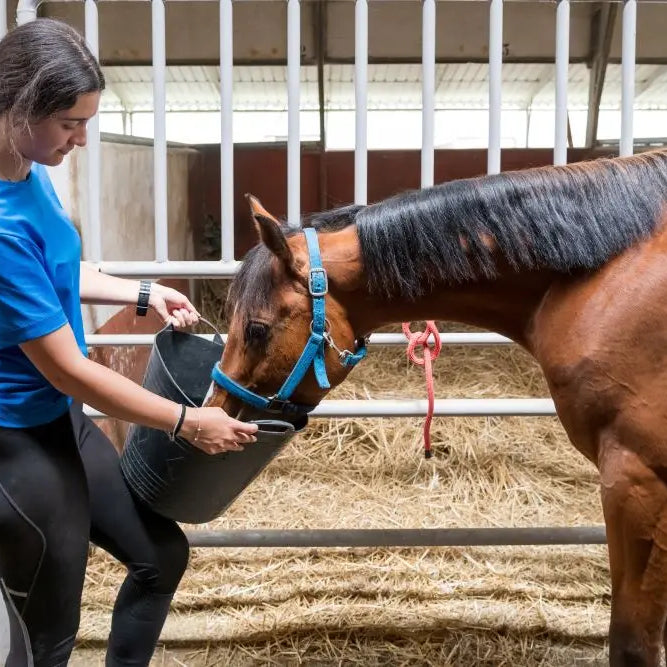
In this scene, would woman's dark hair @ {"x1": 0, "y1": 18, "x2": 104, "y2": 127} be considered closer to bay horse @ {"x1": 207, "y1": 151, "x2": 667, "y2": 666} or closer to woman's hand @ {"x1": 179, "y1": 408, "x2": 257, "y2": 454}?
bay horse @ {"x1": 207, "y1": 151, "x2": 667, "y2": 666}

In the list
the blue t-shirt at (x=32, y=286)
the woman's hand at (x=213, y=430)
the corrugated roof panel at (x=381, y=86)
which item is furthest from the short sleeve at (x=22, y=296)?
the corrugated roof panel at (x=381, y=86)

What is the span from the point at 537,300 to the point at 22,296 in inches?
32.4

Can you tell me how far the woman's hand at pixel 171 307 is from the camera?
1485 millimetres

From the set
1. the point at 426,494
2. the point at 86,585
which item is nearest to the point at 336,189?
the point at 426,494

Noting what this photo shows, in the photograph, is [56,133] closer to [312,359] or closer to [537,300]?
[312,359]

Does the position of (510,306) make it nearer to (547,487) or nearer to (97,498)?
(97,498)

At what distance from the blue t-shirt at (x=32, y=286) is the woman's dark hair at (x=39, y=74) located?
124 millimetres

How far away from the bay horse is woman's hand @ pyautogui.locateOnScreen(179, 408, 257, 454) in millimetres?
124

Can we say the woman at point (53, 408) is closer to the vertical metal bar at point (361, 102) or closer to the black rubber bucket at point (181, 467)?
the black rubber bucket at point (181, 467)

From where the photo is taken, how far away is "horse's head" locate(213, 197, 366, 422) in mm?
1236

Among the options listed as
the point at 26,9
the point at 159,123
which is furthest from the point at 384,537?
the point at 26,9

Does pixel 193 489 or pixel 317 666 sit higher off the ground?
pixel 193 489

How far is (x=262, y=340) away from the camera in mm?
1264

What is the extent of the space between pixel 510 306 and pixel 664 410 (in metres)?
0.31
